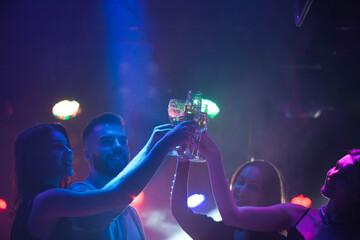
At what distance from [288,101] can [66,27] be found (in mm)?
4280

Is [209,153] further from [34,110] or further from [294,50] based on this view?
[34,110]

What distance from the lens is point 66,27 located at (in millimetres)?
4207

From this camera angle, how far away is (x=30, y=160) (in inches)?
62.7

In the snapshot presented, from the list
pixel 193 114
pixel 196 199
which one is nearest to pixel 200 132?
pixel 193 114

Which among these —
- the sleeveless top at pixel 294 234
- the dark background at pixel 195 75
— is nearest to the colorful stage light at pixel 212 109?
the dark background at pixel 195 75

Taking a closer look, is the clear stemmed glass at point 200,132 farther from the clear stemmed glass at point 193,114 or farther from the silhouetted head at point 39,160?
the silhouetted head at point 39,160

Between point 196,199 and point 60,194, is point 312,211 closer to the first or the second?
point 60,194

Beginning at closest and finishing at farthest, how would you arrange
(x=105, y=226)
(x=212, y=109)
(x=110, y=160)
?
(x=105, y=226), (x=110, y=160), (x=212, y=109)

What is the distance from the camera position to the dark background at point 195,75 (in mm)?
4004

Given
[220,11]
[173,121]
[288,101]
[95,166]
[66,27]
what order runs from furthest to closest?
[288,101] < [66,27] < [220,11] < [95,166] < [173,121]

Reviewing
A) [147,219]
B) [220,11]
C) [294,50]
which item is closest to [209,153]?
[220,11]

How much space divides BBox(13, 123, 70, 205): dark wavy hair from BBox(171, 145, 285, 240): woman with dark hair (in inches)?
35.5

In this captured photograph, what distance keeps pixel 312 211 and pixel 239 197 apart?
592 millimetres

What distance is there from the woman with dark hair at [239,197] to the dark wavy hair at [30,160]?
903 millimetres
